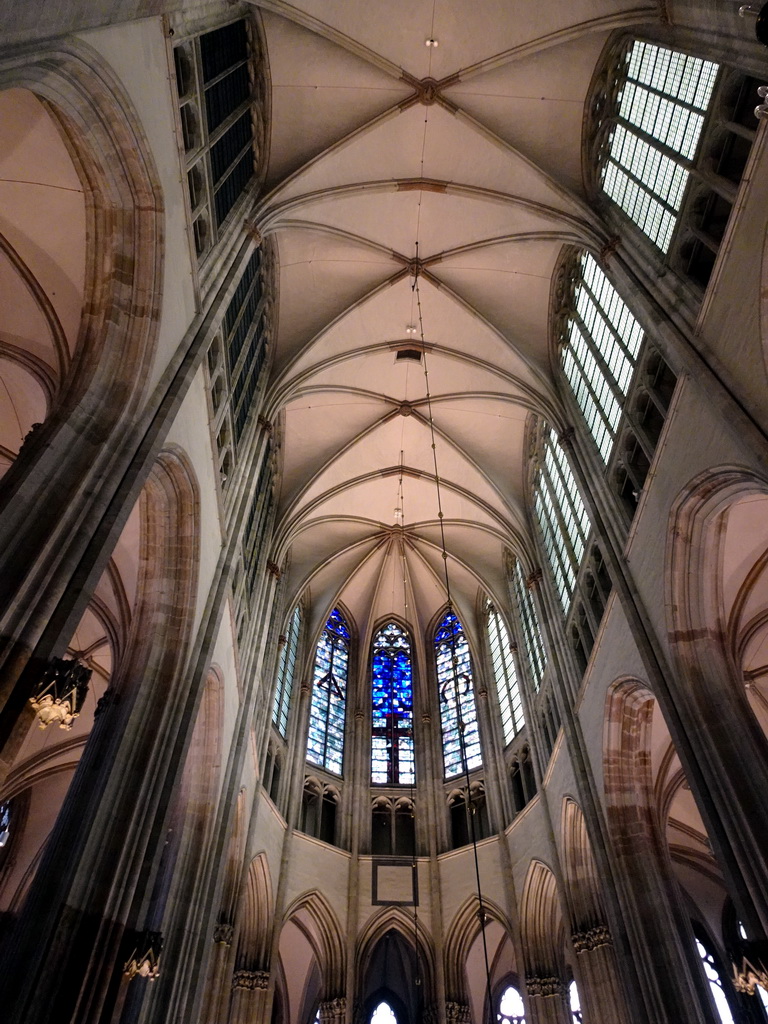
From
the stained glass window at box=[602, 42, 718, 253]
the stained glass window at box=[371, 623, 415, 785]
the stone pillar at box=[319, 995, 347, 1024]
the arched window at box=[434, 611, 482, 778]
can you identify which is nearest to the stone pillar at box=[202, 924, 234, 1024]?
the stone pillar at box=[319, 995, 347, 1024]

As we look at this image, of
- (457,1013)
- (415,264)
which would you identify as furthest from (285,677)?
(415,264)

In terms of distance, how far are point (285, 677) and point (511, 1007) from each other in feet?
35.3

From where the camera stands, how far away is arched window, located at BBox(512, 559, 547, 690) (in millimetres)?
20156

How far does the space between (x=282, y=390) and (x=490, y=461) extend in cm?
697

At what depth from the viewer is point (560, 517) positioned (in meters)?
18.8

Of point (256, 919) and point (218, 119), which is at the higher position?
point (218, 119)

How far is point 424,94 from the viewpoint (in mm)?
15656

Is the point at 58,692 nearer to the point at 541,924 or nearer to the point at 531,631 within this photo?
the point at 541,924

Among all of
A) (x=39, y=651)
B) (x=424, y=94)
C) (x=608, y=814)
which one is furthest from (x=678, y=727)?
(x=424, y=94)

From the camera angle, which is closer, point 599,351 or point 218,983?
point 218,983

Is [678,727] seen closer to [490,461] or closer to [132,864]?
[132,864]

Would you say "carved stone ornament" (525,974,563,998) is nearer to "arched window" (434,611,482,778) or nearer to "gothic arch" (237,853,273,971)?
"arched window" (434,611,482,778)

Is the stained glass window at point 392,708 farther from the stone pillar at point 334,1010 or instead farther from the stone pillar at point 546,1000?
the stone pillar at point 546,1000

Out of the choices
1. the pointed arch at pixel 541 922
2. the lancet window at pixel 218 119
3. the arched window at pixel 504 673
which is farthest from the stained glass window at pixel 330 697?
the lancet window at pixel 218 119
